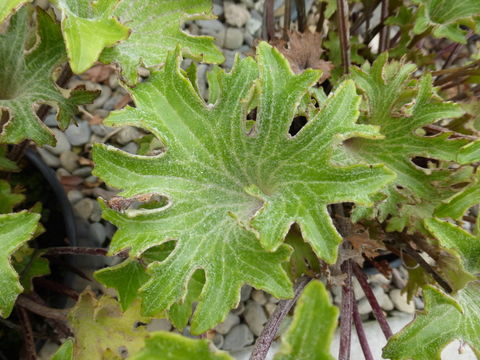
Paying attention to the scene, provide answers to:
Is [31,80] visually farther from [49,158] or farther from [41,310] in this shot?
[49,158]

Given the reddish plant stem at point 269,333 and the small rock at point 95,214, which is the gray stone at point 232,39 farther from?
the reddish plant stem at point 269,333

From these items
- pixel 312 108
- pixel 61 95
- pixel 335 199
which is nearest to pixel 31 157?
Result: pixel 61 95

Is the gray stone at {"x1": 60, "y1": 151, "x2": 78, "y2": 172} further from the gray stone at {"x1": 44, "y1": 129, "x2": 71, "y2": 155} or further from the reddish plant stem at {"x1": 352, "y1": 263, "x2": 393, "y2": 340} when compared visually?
the reddish plant stem at {"x1": 352, "y1": 263, "x2": 393, "y2": 340}

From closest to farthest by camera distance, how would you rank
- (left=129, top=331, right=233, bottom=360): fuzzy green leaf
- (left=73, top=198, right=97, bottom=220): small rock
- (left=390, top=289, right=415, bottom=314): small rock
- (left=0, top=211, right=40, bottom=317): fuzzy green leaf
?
(left=129, top=331, right=233, bottom=360): fuzzy green leaf
(left=0, top=211, right=40, bottom=317): fuzzy green leaf
(left=73, top=198, right=97, bottom=220): small rock
(left=390, top=289, right=415, bottom=314): small rock

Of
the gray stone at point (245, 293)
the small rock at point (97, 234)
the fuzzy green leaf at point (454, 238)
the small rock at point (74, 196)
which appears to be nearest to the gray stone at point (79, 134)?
the small rock at point (74, 196)

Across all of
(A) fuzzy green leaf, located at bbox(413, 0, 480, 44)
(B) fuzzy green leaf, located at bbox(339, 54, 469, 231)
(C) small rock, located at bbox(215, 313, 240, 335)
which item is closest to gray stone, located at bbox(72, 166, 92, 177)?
(C) small rock, located at bbox(215, 313, 240, 335)

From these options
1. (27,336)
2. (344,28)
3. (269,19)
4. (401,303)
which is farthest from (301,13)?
(27,336)

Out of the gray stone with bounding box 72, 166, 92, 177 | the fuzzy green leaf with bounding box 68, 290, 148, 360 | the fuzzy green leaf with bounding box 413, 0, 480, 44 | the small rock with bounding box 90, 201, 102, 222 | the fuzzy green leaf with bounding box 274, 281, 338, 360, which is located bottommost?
the small rock with bounding box 90, 201, 102, 222
